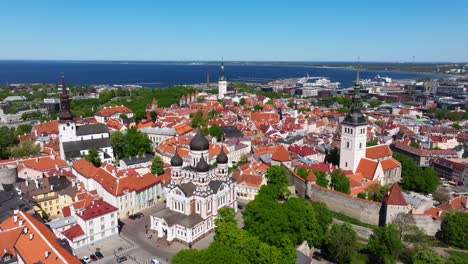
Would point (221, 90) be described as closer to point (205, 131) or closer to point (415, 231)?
point (205, 131)

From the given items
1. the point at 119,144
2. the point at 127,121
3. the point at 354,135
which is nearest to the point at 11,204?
the point at 119,144

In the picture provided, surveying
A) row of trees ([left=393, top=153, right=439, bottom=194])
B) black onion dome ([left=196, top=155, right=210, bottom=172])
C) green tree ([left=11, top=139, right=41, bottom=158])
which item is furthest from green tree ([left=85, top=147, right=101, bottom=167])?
row of trees ([left=393, top=153, right=439, bottom=194])

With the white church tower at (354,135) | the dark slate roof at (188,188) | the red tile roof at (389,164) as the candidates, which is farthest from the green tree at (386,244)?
the dark slate roof at (188,188)

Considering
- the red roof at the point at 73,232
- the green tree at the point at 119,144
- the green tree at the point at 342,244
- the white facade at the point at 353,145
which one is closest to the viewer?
the green tree at the point at 342,244

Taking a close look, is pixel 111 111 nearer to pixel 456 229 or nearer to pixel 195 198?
pixel 195 198

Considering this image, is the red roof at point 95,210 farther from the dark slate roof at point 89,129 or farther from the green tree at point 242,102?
the green tree at point 242,102

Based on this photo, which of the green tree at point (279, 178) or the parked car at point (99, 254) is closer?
the parked car at point (99, 254)

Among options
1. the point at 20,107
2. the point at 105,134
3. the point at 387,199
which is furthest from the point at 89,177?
the point at 20,107
